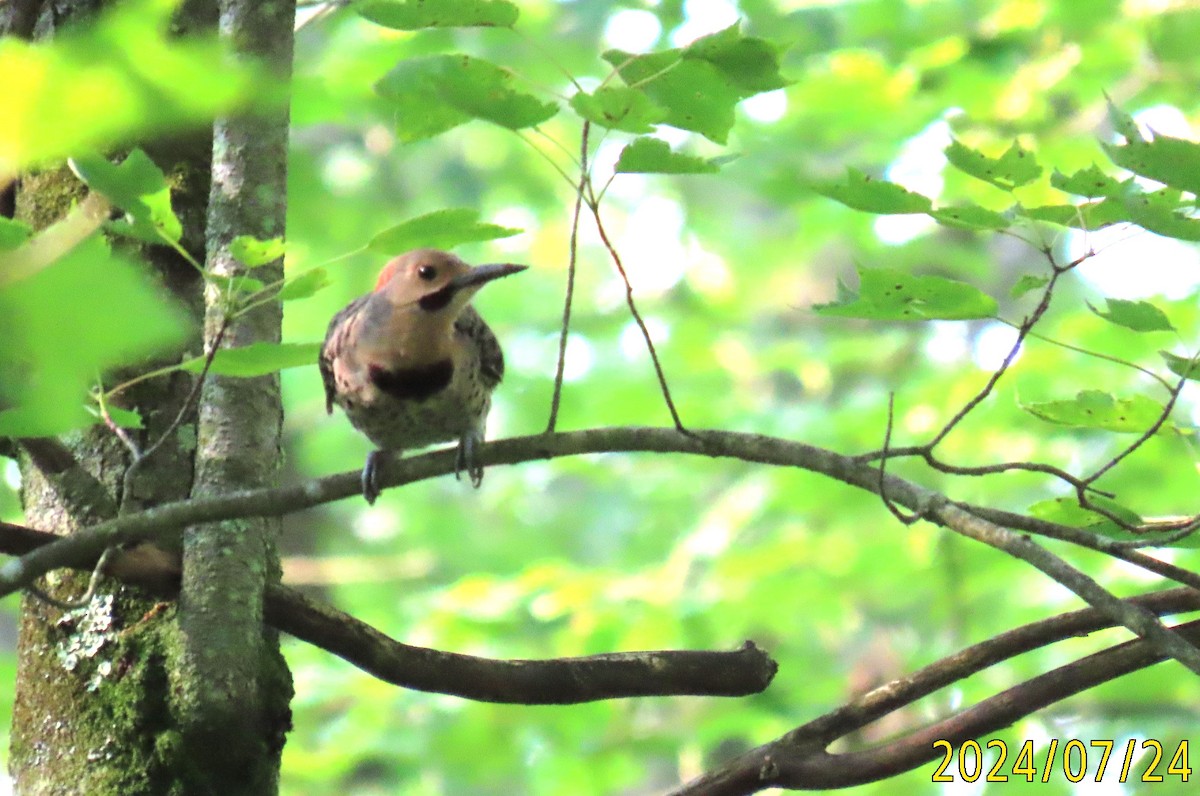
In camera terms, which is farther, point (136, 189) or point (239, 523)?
point (239, 523)

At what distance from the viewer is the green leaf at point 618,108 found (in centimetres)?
176

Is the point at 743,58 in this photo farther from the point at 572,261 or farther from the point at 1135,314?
the point at 1135,314

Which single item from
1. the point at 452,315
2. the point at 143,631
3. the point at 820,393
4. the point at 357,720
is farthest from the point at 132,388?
the point at 820,393

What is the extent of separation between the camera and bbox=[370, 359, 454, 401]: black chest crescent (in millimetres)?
3338

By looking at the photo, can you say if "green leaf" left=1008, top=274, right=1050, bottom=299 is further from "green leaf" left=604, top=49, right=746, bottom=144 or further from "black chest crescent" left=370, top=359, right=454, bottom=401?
"black chest crescent" left=370, top=359, right=454, bottom=401

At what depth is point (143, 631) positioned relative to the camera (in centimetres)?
227

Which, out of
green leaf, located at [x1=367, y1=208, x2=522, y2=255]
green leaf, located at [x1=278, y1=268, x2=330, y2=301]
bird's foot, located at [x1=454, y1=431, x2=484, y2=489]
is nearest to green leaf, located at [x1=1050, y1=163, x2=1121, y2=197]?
green leaf, located at [x1=367, y1=208, x2=522, y2=255]

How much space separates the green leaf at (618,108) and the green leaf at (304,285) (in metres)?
0.43

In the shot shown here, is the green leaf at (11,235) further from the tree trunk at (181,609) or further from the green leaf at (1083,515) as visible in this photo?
the green leaf at (1083,515)

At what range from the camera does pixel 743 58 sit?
1.91 m

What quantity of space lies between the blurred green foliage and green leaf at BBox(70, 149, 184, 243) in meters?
0.40

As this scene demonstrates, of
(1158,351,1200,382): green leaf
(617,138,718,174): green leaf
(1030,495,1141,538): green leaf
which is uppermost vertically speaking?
(617,138,718,174): green leaf

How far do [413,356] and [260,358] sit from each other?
1.44 meters
